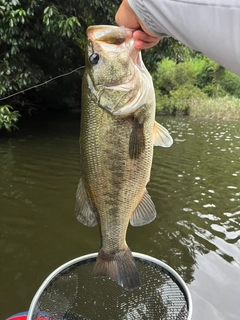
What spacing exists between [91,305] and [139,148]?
1549 mm

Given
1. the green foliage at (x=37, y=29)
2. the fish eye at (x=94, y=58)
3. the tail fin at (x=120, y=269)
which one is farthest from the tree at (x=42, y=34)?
the tail fin at (x=120, y=269)

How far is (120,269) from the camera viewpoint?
194 centimetres

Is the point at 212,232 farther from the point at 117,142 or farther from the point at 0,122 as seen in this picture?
the point at 0,122

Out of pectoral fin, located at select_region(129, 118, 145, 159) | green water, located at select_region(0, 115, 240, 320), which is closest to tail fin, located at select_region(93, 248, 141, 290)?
pectoral fin, located at select_region(129, 118, 145, 159)

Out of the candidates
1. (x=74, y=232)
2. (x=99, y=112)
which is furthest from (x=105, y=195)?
(x=74, y=232)

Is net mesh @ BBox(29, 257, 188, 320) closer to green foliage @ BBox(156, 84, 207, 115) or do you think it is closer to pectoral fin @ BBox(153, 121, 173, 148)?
pectoral fin @ BBox(153, 121, 173, 148)

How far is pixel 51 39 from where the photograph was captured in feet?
29.3

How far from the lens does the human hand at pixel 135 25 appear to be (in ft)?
4.59

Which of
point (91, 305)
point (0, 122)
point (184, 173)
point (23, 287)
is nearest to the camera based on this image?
point (91, 305)

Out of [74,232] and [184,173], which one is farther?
[184,173]

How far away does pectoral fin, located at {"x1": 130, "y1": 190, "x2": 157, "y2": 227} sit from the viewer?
1.96 metres

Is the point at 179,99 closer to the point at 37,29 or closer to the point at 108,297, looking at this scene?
the point at 37,29

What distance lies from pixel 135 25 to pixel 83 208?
97cm

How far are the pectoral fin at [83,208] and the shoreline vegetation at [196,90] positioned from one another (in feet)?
44.8
